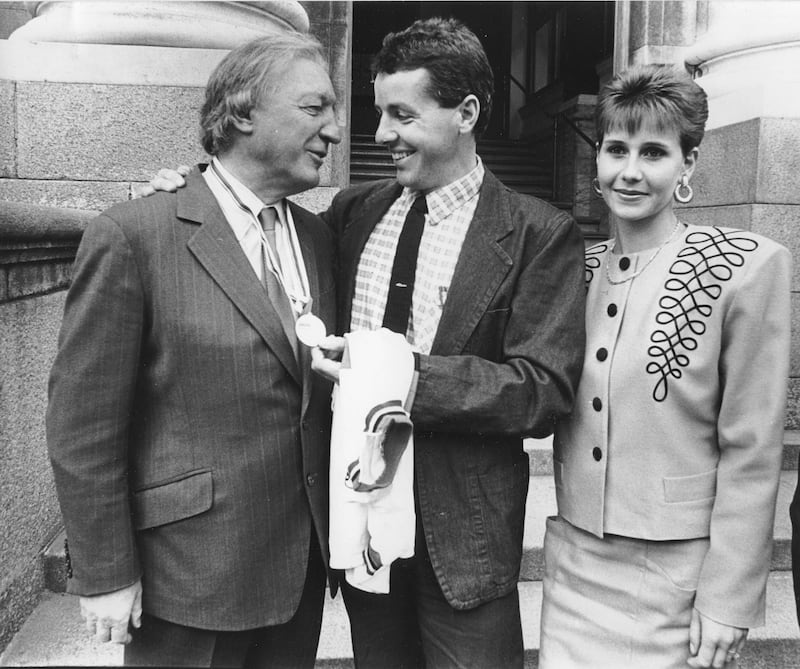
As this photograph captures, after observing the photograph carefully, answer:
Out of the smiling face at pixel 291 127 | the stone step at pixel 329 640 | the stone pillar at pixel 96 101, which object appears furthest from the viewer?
the stone pillar at pixel 96 101

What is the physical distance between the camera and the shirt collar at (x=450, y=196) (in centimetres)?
235

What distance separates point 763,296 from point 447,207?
894 millimetres

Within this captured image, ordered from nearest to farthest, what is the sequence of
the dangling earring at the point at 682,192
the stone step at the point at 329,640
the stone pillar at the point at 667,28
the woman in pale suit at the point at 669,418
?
1. the woman in pale suit at the point at 669,418
2. the dangling earring at the point at 682,192
3. the stone step at the point at 329,640
4. the stone pillar at the point at 667,28

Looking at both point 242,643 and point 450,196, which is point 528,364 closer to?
point 450,196

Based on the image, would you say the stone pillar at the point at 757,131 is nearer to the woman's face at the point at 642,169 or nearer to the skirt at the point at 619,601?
the woman's face at the point at 642,169

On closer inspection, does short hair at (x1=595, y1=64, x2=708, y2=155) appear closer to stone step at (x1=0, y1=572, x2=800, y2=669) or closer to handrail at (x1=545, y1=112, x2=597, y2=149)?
stone step at (x1=0, y1=572, x2=800, y2=669)

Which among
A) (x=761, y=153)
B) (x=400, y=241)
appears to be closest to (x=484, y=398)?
(x=400, y=241)

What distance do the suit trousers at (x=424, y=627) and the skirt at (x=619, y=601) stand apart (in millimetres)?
141

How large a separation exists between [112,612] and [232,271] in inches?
35.5

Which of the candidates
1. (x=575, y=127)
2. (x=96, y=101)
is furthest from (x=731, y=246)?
(x=575, y=127)

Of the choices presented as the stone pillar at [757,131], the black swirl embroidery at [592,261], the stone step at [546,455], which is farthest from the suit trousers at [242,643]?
the stone pillar at [757,131]

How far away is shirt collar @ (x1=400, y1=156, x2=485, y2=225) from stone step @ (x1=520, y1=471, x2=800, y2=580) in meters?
1.68

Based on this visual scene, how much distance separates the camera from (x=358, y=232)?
98.7 inches

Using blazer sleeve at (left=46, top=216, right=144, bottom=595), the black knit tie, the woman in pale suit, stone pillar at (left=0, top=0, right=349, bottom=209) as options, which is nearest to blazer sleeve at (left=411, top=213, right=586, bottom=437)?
the woman in pale suit
